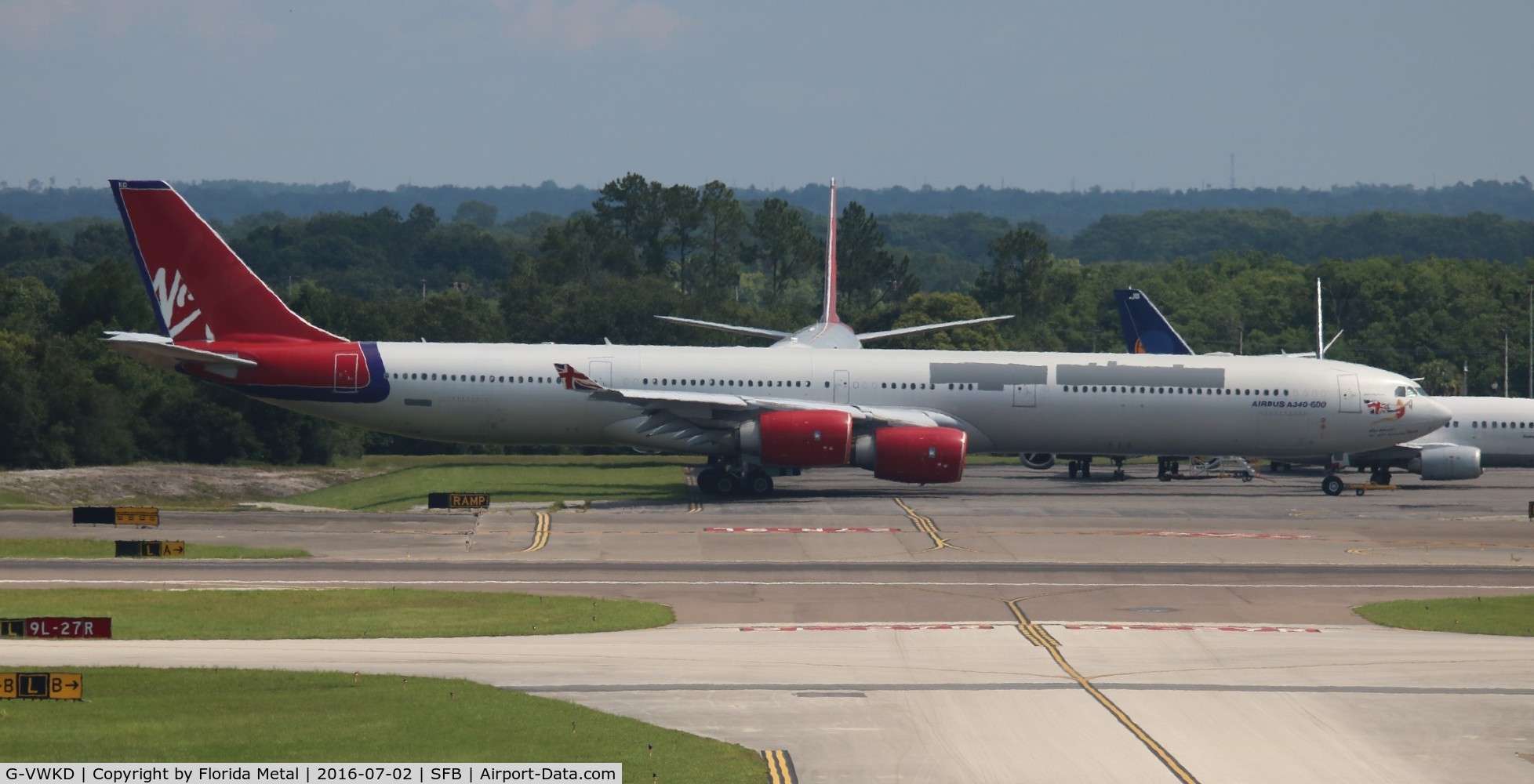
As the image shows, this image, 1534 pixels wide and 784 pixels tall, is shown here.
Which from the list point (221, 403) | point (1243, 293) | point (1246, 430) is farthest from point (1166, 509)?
point (1243, 293)

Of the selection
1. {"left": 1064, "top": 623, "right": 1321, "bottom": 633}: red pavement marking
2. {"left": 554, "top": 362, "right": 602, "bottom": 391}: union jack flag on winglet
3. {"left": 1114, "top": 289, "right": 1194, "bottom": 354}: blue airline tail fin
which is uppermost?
{"left": 1114, "top": 289, "right": 1194, "bottom": 354}: blue airline tail fin

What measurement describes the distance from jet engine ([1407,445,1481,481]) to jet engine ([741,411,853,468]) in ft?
72.8

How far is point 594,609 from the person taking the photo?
30422 millimetres

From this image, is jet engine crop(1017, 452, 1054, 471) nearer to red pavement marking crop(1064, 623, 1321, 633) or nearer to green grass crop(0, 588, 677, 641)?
red pavement marking crop(1064, 623, 1321, 633)

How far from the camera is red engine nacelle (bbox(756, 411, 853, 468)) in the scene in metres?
49.4

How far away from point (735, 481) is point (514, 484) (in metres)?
8.19

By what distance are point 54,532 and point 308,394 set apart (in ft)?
38.3

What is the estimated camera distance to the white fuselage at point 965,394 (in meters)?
51.4

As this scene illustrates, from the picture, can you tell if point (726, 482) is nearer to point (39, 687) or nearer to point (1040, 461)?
point (1040, 461)

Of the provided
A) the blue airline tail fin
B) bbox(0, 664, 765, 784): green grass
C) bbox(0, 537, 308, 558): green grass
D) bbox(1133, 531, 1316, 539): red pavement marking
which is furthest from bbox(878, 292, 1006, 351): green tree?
bbox(0, 664, 765, 784): green grass

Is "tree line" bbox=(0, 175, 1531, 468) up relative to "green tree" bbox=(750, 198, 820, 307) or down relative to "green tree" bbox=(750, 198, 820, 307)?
down

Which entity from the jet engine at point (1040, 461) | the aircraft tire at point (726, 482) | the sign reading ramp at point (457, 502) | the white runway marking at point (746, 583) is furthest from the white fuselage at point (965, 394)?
the white runway marking at point (746, 583)

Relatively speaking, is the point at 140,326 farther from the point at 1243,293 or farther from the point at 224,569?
the point at 1243,293

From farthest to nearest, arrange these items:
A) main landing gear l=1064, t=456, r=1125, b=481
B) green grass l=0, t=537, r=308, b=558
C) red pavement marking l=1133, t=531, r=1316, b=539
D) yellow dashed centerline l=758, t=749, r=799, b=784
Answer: main landing gear l=1064, t=456, r=1125, b=481 < red pavement marking l=1133, t=531, r=1316, b=539 < green grass l=0, t=537, r=308, b=558 < yellow dashed centerline l=758, t=749, r=799, b=784
